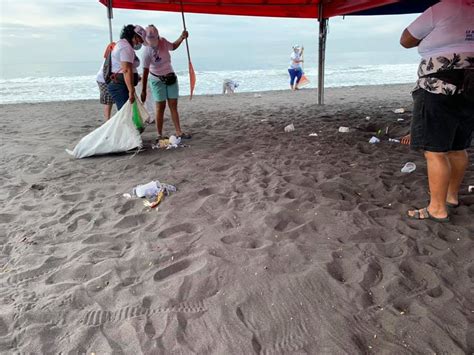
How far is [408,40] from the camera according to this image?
2662mm

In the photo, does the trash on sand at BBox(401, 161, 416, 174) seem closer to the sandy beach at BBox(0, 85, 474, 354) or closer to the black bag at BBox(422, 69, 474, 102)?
the sandy beach at BBox(0, 85, 474, 354)

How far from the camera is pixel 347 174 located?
3822 millimetres

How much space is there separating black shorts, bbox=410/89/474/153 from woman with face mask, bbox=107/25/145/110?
130 inches

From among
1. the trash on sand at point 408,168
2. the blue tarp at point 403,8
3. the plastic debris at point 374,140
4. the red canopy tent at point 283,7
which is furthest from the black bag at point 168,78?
the blue tarp at point 403,8

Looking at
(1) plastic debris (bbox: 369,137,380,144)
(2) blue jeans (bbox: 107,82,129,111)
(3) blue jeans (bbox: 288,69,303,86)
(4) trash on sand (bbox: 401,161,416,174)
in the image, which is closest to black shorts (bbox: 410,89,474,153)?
(4) trash on sand (bbox: 401,161,416,174)

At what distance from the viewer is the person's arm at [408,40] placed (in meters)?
2.63

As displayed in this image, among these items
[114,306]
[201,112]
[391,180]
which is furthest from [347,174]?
[201,112]

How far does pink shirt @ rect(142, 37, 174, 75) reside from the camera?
5039 millimetres

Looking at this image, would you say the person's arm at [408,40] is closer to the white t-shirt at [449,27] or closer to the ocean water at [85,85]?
the white t-shirt at [449,27]

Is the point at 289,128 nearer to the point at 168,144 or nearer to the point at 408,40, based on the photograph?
the point at 168,144

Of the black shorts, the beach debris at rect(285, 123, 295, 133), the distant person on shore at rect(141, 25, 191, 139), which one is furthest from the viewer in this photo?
the beach debris at rect(285, 123, 295, 133)

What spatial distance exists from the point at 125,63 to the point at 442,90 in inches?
137

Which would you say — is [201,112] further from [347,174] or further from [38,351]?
[38,351]

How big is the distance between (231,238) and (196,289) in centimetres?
61
